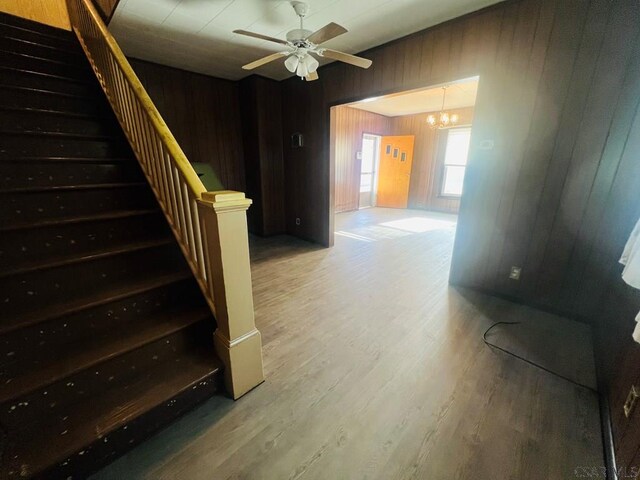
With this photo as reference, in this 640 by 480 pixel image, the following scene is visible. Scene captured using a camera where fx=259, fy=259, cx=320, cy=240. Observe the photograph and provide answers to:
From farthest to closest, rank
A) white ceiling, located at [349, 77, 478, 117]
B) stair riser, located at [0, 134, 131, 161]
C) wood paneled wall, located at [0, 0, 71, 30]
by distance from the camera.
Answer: white ceiling, located at [349, 77, 478, 117]
wood paneled wall, located at [0, 0, 71, 30]
stair riser, located at [0, 134, 131, 161]

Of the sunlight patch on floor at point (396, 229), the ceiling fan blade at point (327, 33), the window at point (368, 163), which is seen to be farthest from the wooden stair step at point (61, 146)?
the window at point (368, 163)

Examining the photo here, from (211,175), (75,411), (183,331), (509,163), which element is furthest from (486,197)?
(211,175)

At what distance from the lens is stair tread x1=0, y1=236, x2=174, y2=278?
4.08 feet

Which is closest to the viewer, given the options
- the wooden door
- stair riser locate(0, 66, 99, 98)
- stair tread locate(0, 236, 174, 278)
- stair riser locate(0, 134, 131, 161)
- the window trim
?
stair tread locate(0, 236, 174, 278)

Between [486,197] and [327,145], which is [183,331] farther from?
[327,145]

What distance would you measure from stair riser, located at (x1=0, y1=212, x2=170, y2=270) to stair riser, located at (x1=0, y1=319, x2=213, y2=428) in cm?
67

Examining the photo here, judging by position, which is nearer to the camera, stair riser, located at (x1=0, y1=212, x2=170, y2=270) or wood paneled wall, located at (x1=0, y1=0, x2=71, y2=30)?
stair riser, located at (x1=0, y1=212, x2=170, y2=270)

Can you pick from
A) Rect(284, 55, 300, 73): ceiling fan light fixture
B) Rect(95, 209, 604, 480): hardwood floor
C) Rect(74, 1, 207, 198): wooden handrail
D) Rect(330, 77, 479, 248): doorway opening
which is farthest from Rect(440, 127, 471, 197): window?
Rect(74, 1, 207, 198): wooden handrail

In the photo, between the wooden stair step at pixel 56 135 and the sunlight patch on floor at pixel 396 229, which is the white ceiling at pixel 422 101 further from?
the wooden stair step at pixel 56 135

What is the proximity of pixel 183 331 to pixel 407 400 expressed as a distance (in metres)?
1.35

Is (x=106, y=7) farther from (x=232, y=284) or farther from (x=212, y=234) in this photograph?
(x=232, y=284)

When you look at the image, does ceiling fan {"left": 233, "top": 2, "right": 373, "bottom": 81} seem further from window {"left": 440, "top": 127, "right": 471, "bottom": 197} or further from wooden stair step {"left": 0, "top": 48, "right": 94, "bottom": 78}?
window {"left": 440, "top": 127, "right": 471, "bottom": 197}

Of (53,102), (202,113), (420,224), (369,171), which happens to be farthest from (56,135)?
(369,171)

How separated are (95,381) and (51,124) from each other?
2060 mm
